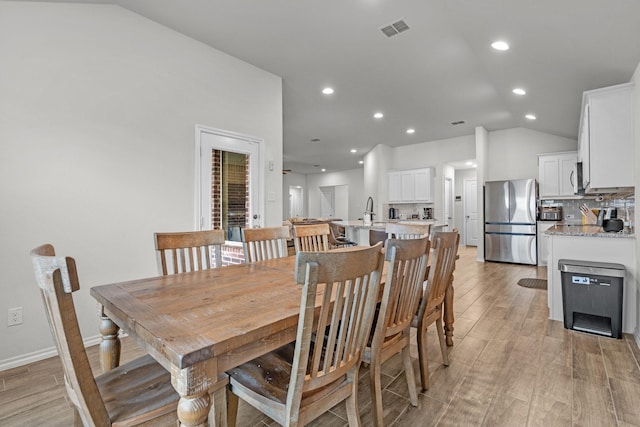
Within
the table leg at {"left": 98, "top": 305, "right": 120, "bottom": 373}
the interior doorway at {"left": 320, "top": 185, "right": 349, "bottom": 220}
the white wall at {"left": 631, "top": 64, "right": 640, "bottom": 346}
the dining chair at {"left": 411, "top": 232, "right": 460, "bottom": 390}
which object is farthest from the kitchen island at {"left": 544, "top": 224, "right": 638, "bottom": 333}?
the interior doorway at {"left": 320, "top": 185, "right": 349, "bottom": 220}

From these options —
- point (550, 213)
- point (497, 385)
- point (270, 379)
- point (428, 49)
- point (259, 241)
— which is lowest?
point (497, 385)

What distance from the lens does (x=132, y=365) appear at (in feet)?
4.30

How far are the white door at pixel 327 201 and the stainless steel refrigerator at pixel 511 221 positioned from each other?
6.74 meters

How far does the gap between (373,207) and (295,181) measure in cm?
508

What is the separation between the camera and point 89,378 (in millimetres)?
924

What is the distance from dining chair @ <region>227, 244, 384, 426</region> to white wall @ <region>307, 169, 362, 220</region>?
31.7 feet

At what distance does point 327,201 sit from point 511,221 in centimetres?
748

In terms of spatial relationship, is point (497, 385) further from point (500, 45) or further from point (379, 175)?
point (379, 175)

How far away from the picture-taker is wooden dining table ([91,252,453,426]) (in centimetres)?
91

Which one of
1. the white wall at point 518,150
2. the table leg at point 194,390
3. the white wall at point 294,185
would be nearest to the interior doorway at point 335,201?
the white wall at point 294,185

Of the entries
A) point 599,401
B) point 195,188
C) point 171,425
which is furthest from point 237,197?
point 599,401

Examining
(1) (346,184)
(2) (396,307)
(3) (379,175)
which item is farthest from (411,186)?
(2) (396,307)

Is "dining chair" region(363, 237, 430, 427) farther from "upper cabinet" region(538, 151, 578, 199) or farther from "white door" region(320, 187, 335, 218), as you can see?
"white door" region(320, 187, 335, 218)

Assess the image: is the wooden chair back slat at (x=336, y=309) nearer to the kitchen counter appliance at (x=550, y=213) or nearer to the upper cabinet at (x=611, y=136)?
the upper cabinet at (x=611, y=136)
